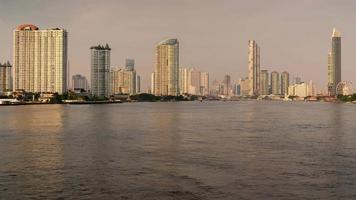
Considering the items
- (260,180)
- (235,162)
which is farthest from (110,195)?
(235,162)

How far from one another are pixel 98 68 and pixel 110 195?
17937cm

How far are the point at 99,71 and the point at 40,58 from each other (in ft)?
164

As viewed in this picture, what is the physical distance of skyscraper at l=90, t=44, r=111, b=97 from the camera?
7505 inches

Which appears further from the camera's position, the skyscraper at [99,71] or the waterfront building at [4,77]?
the skyscraper at [99,71]

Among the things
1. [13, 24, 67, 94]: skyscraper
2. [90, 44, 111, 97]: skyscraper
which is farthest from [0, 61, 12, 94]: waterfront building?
[90, 44, 111, 97]: skyscraper

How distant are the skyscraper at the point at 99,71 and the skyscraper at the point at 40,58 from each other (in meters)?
45.9

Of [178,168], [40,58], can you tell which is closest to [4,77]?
[40,58]

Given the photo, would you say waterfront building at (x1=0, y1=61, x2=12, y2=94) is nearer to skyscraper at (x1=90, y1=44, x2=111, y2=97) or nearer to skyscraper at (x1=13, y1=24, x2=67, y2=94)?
skyscraper at (x1=13, y1=24, x2=67, y2=94)

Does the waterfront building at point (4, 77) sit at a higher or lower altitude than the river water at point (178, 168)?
higher

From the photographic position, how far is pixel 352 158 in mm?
21938

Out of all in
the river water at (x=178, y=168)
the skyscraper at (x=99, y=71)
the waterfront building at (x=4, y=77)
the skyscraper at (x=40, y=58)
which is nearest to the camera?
the river water at (x=178, y=168)

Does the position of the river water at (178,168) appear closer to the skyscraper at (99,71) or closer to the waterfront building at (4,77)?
the waterfront building at (4,77)

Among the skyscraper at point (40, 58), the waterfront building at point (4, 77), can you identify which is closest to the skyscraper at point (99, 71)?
the waterfront building at point (4, 77)

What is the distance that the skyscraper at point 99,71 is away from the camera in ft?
625
